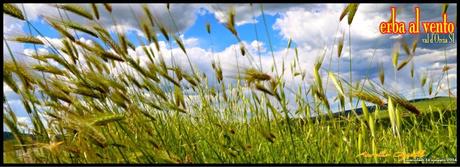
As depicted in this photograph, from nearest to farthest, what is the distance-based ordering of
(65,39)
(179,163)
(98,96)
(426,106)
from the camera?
(179,163), (98,96), (65,39), (426,106)

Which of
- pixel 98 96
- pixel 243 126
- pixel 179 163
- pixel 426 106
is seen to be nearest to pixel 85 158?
pixel 98 96

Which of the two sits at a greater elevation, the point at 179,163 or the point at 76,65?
the point at 76,65

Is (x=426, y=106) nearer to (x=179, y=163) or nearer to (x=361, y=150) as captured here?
(x=361, y=150)

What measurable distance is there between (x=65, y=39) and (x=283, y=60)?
89 centimetres

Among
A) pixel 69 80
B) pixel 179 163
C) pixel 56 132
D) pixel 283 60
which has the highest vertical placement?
pixel 283 60

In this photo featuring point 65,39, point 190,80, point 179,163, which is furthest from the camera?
point 190,80

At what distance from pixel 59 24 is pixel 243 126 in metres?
0.99

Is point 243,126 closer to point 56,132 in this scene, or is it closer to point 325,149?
point 325,149

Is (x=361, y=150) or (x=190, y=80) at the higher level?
(x=190, y=80)

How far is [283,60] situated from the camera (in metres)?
2.24

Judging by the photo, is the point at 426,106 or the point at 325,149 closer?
the point at 325,149

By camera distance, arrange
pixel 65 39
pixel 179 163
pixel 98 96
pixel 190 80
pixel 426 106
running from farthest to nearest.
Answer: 1. pixel 426 106
2. pixel 190 80
3. pixel 65 39
4. pixel 98 96
5. pixel 179 163

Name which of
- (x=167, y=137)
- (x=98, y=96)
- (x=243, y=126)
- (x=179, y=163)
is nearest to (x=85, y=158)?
(x=98, y=96)

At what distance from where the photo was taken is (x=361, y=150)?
1.81 meters
